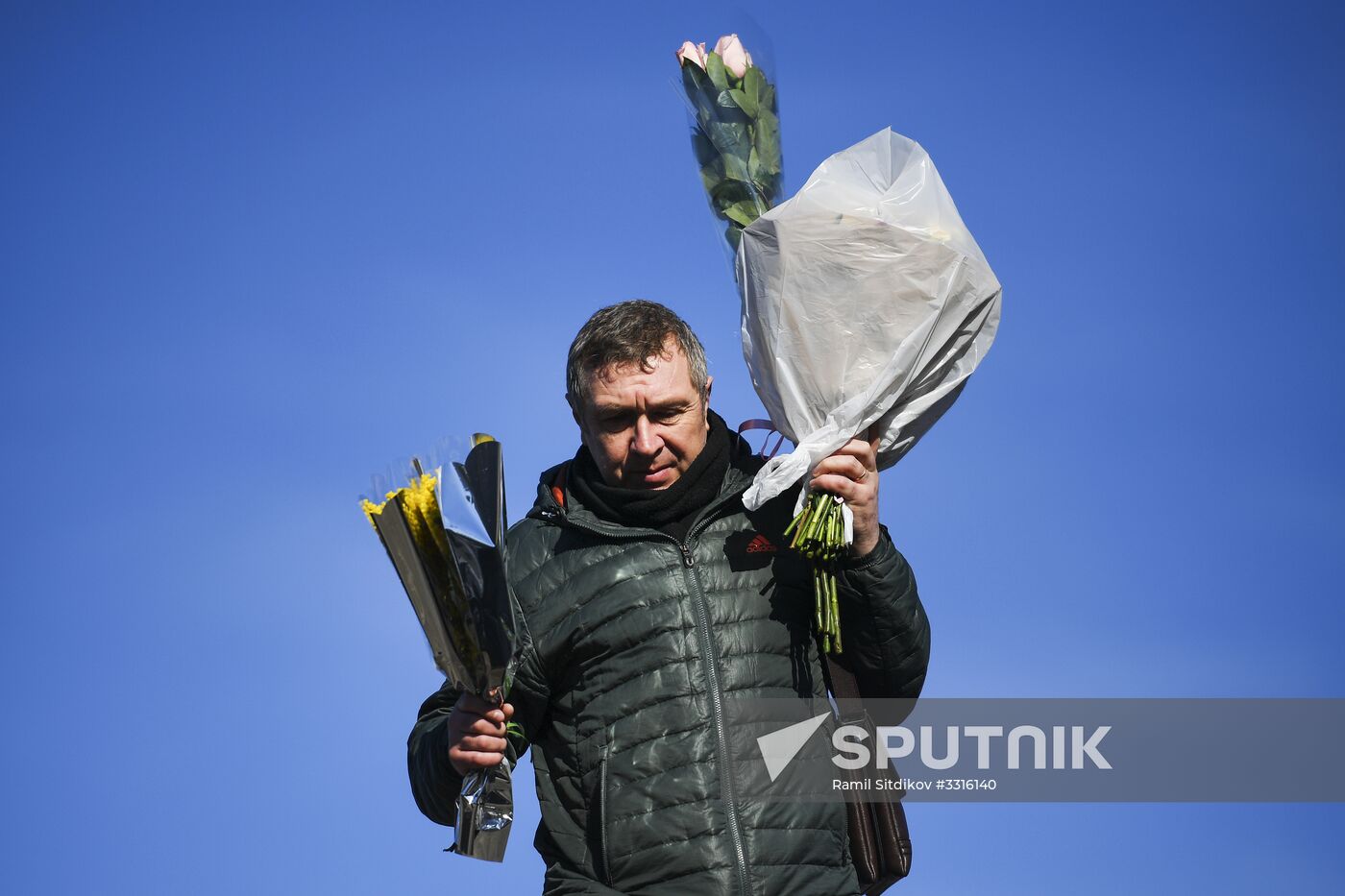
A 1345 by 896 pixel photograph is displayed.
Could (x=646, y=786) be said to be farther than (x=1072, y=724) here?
No

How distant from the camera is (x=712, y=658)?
4012 mm

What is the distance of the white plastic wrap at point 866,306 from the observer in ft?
13.1

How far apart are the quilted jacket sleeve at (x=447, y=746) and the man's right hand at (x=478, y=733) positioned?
0.41 ft

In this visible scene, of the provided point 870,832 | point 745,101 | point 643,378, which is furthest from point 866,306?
point 870,832

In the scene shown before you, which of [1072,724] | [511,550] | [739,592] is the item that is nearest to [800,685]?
[739,592]

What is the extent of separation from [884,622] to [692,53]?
1916 mm

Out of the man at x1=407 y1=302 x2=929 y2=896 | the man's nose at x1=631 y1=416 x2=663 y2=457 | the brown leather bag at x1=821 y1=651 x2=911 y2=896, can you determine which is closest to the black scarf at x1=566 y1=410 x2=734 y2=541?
the man at x1=407 y1=302 x2=929 y2=896

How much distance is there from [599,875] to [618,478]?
1065mm

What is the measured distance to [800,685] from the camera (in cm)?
411

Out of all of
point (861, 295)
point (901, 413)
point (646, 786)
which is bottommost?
point (646, 786)

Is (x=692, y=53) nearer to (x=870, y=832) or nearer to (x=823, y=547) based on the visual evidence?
(x=823, y=547)

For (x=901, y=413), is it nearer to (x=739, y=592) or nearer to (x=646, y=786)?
(x=739, y=592)

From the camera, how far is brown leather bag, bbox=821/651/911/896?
13.5 ft

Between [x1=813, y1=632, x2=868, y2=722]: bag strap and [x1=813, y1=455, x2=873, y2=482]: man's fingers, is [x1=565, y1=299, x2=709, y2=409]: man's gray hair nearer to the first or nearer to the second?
[x1=813, y1=455, x2=873, y2=482]: man's fingers
